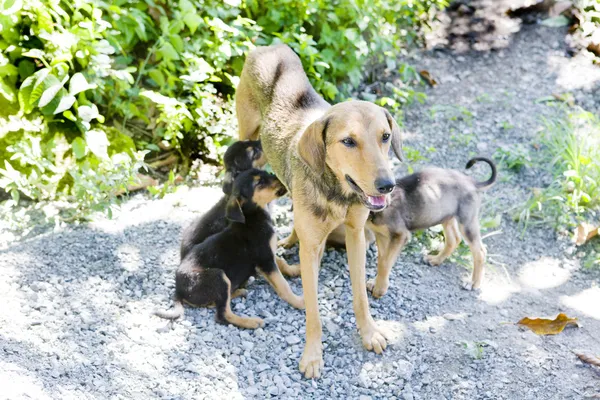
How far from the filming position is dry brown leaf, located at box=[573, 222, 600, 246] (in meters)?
6.40

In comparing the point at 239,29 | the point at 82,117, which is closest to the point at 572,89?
the point at 239,29

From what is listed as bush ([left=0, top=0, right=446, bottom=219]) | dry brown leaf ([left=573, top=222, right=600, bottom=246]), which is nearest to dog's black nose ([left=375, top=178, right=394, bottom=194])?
bush ([left=0, top=0, right=446, bottom=219])

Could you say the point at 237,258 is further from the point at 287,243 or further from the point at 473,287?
the point at 473,287

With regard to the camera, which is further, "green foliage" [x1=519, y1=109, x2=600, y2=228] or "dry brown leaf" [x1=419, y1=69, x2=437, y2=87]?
"dry brown leaf" [x1=419, y1=69, x2=437, y2=87]

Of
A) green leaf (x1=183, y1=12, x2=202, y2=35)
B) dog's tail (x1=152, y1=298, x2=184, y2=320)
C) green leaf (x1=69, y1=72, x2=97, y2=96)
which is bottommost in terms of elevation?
dog's tail (x1=152, y1=298, x2=184, y2=320)

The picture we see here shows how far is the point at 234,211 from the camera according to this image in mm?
5105

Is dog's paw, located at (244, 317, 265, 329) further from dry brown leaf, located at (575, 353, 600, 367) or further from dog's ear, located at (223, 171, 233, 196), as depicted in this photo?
dry brown leaf, located at (575, 353, 600, 367)

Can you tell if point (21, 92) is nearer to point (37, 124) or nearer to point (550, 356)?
point (37, 124)

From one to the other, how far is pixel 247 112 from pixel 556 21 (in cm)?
541

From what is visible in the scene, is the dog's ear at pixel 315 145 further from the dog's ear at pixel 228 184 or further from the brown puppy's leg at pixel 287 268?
the brown puppy's leg at pixel 287 268

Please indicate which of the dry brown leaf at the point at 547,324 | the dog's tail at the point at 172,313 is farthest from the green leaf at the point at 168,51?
the dry brown leaf at the point at 547,324

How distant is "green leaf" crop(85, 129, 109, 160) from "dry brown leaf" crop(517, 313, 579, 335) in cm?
381

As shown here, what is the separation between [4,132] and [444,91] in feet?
16.4

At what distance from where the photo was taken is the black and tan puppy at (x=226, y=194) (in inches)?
214
